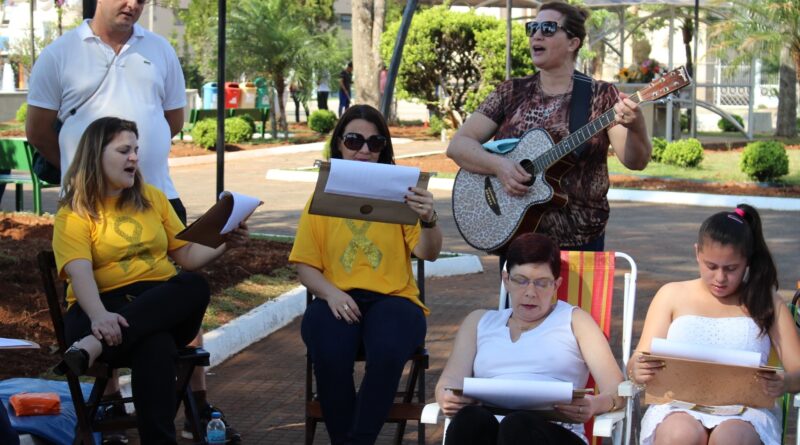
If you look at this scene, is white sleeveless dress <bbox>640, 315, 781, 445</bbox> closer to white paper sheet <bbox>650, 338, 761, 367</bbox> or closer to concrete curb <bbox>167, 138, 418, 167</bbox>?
white paper sheet <bbox>650, 338, 761, 367</bbox>

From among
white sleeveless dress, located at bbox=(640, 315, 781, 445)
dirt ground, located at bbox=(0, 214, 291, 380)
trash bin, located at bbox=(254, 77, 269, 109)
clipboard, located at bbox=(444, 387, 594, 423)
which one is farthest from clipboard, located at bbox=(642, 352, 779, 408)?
trash bin, located at bbox=(254, 77, 269, 109)

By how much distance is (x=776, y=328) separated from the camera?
182 inches

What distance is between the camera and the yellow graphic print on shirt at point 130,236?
5324 mm

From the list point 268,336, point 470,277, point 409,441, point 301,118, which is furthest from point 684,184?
point 301,118

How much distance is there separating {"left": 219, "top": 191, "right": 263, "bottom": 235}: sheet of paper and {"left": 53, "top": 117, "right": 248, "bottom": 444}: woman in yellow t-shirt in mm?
107

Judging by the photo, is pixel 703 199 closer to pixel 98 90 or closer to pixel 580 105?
pixel 580 105

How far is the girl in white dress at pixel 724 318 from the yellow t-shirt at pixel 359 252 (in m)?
1.21

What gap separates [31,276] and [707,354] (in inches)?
203

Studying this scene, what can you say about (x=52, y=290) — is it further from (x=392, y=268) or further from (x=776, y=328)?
(x=776, y=328)

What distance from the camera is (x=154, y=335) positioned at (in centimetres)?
507

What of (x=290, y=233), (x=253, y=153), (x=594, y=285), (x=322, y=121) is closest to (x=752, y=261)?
(x=594, y=285)

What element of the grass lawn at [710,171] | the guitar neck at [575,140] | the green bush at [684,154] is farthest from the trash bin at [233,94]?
the guitar neck at [575,140]

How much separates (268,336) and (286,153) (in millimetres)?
17808

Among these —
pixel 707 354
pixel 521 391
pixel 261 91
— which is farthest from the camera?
pixel 261 91
